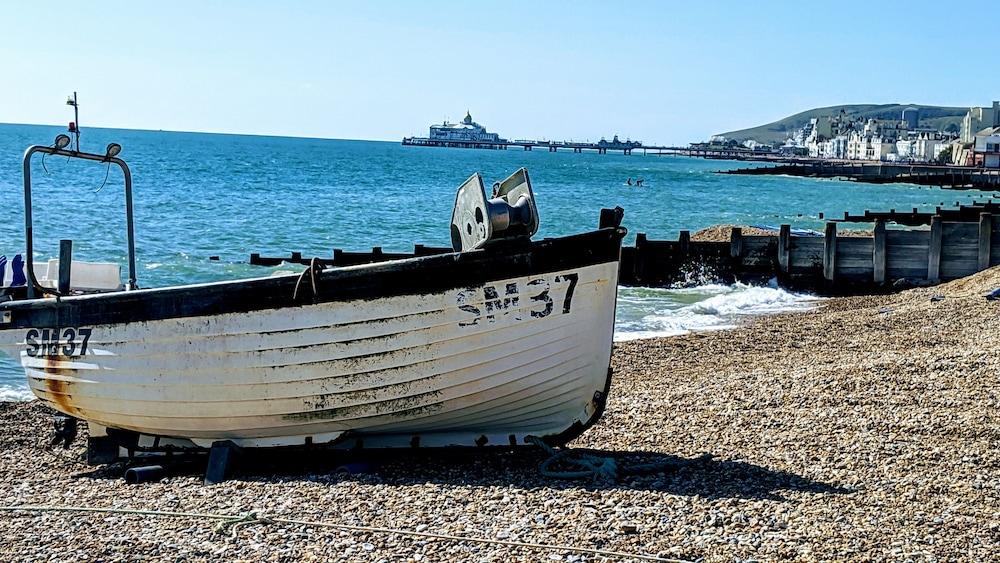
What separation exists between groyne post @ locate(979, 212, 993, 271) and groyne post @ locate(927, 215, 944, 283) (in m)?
0.76

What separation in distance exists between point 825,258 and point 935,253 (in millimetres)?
2111

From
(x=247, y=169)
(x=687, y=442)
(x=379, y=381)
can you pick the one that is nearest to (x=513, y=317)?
(x=379, y=381)

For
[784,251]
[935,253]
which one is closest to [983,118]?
[935,253]

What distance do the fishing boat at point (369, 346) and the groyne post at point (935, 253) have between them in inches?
587

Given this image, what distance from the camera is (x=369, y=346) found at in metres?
7.98

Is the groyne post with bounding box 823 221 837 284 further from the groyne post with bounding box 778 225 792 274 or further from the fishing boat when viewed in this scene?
the fishing boat

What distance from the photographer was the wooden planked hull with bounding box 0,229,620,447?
7.93 metres

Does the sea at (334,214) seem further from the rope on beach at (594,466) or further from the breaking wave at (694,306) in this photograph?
the rope on beach at (594,466)

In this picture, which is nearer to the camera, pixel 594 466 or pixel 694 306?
pixel 594 466

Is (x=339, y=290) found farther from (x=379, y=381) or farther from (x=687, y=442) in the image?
(x=687, y=442)

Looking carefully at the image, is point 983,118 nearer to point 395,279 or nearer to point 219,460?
point 395,279

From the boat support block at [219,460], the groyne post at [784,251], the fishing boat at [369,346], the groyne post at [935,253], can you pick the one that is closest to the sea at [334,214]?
the groyne post at [784,251]

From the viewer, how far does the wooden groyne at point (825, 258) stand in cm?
2136

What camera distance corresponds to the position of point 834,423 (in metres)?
8.93
